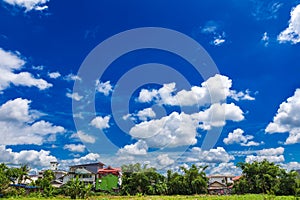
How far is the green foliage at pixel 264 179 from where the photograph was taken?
127ft

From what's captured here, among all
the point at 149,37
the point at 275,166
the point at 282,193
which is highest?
the point at 149,37

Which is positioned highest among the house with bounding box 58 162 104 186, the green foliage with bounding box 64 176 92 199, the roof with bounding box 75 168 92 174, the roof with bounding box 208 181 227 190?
the roof with bounding box 75 168 92 174

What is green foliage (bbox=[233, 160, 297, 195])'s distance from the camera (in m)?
38.8

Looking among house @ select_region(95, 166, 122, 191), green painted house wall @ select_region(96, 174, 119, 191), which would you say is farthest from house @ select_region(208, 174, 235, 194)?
green painted house wall @ select_region(96, 174, 119, 191)

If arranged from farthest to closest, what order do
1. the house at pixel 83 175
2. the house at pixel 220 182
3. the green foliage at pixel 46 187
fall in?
1. the house at pixel 220 182
2. the house at pixel 83 175
3. the green foliage at pixel 46 187

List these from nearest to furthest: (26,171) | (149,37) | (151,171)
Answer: (149,37) → (26,171) → (151,171)

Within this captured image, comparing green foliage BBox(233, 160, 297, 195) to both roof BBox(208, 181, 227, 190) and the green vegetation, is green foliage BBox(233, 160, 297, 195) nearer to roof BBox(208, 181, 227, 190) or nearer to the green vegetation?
the green vegetation

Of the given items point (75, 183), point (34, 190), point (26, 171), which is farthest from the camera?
point (34, 190)

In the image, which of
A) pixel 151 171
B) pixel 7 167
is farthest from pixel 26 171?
pixel 151 171

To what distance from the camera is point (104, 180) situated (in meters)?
50.3

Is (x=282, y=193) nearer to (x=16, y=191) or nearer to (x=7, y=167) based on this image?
(x=16, y=191)

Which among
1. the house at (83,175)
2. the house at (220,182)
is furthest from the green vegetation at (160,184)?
the house at (220,182)

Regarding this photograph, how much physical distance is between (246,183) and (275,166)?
4805 millimetres

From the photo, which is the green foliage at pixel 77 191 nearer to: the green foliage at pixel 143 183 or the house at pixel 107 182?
the green foliage at pixel 143 183
